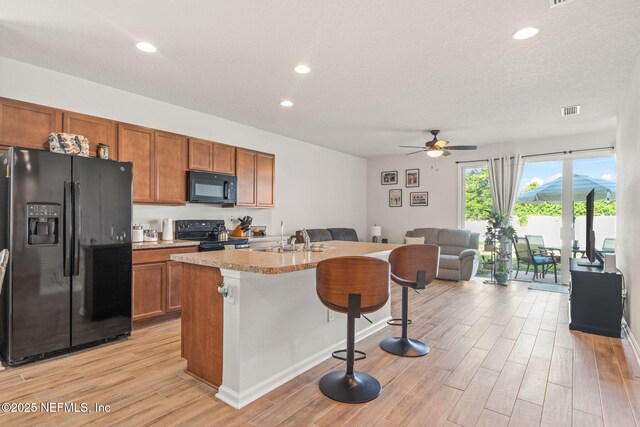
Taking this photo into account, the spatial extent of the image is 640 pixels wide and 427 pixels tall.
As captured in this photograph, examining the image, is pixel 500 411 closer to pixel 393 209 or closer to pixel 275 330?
pixel 275 330

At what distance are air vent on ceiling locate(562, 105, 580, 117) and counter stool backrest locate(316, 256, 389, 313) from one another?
13.2ft

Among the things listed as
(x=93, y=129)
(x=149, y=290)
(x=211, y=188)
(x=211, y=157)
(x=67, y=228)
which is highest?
(x=93, y=129)

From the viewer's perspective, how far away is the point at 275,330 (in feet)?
7.84

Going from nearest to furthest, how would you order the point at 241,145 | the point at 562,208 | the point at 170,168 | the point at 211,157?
the point at 170,168, the point at 211,157, the point at 241,145, the point at 562,208

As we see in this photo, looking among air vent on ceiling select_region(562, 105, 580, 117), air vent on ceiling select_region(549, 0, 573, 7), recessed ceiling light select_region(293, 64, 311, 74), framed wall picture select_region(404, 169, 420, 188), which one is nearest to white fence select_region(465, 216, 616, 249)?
framed wall picture select_region(404, 169, 420, 188)

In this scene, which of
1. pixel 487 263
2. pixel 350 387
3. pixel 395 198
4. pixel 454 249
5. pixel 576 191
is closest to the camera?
pixel 350 387

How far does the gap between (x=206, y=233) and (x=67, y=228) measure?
197 cm

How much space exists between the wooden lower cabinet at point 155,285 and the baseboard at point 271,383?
1.61m

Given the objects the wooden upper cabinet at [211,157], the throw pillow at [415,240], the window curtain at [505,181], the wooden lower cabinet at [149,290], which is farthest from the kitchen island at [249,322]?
the window curtain at [505,181]

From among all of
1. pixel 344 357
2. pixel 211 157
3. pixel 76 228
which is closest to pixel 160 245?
pixel 76 228

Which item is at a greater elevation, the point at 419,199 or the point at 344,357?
the point at 419,199

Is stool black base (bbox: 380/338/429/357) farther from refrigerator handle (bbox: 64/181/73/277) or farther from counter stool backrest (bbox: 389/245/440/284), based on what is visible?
refrigerator handle (bbox: 64/181/73/277)

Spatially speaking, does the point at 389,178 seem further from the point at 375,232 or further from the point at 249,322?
the point at 249,322

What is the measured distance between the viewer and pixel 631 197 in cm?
336
